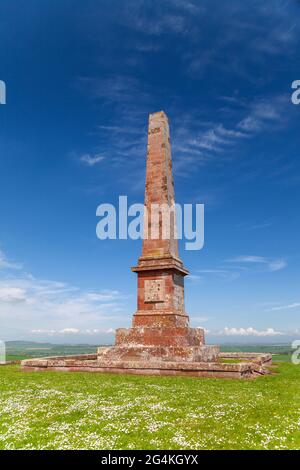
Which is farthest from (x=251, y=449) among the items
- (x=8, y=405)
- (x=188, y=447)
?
(x=8, y=405)

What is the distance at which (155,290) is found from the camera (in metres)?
19.8

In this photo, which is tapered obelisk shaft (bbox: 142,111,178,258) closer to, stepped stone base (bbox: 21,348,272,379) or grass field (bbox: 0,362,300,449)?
stepped stone base (bbox: 21,348,272,379)

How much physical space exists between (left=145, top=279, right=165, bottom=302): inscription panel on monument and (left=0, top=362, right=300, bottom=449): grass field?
20.5 ft

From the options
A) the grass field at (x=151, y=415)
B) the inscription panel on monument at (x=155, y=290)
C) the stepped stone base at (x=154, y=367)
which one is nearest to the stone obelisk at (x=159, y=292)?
the inscription panel on monument at (x=155, y=290)

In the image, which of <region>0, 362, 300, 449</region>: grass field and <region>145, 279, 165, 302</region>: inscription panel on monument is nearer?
<region>0, 362, 300, 449</region>: grass field

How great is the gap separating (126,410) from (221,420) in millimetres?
2555

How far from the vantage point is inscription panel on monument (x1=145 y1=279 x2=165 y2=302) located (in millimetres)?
19562

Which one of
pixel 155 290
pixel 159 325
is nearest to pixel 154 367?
pixel 159 325

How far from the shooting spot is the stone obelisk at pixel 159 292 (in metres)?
18.0

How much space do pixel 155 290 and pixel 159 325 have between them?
1.94 metres

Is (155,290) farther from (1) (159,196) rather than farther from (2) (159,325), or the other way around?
(1) (159,196)

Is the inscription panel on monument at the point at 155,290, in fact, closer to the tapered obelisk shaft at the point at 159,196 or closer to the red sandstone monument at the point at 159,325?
the red sandstone monument at the point at 159,325

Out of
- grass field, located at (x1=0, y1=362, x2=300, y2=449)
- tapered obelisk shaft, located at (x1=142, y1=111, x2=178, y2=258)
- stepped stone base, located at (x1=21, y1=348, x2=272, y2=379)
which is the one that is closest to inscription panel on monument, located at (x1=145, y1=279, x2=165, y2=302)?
tapered obelisk shaft, located at (x1=142, y1=111, x2=178, y2=258)

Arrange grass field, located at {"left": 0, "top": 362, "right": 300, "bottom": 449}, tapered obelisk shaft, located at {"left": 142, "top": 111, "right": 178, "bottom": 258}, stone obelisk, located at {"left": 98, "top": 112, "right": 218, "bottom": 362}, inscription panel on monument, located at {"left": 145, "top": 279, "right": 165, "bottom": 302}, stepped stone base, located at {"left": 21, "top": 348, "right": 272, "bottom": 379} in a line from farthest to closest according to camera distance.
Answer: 1. tapered obelisk shaft, located at {"left": 142, "top": 111, "right": 178, "bottom": 258}
2. inscription panel on monument, located at {"left": 145, "top": 279, "right": 165, "bottom": 302}
3. stone obelisk, located at {"left": 98, "top": 112, "right": 218, "bottom": 362}
4. stepped stone base, located at {"left": 21, "top": 348, "right": 272, "bottom": 379}
5. grass field, located at {"left": 0, "top": 362, "right": 300, "bottom": 449}
